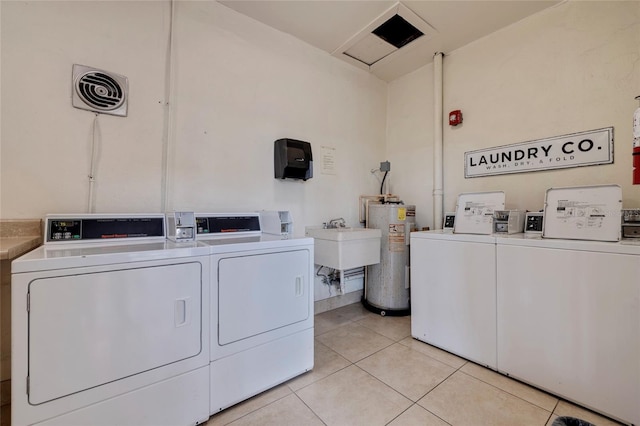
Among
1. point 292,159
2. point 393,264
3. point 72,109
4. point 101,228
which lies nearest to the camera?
point 101,228

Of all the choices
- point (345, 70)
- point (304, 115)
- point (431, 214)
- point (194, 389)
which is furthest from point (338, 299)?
point (345, 70)

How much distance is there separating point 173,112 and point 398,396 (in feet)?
8.51

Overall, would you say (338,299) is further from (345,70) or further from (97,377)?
(345,70)

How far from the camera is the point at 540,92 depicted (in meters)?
Result: 2.39

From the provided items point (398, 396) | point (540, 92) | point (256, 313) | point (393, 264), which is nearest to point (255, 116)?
point (256, 313)

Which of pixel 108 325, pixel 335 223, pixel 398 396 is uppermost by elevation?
pixel 335 223

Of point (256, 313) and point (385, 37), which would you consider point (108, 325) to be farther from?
point (385, 37)

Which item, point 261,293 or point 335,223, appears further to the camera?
point 335,223

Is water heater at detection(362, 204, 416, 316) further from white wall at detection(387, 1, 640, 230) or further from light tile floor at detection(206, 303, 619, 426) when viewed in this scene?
light tile floor at detection(206, 303, 619, 426)

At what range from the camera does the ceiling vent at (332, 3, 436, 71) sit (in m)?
2.47

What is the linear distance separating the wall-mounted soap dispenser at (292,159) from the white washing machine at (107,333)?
1293 mm

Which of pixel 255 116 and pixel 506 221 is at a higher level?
pixel 255 116

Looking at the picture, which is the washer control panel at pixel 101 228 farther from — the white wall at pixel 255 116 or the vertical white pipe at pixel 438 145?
the vertical white pipe at pixel 438 145

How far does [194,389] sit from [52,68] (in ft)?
7.09
